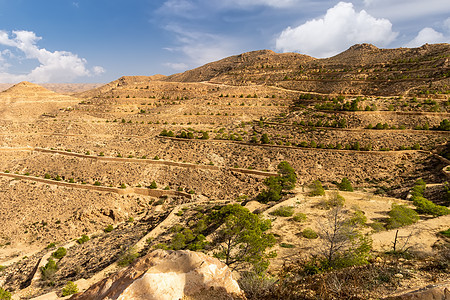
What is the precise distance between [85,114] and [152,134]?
2150 cm

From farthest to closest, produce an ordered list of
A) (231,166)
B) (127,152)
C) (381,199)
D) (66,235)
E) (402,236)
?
1. (127,152)
2. (231,166)
3. (66,235)
4. (381,199)
5. (402,236)

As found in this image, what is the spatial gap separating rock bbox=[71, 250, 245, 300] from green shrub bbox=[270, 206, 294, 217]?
12.4 meters

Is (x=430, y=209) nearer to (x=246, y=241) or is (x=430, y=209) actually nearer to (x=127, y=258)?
(x=246, y=241)

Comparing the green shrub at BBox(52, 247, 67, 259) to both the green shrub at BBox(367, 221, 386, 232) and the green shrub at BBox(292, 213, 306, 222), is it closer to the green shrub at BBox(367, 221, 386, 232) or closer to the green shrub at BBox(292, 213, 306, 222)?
the green shrub at BBox(292, 213, 306, 222)

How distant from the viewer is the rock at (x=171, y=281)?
5.56m

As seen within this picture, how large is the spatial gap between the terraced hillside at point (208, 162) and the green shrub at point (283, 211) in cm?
36

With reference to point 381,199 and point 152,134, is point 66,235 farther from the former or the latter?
point 381,199

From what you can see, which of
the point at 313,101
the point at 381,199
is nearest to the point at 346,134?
the point at 313,101

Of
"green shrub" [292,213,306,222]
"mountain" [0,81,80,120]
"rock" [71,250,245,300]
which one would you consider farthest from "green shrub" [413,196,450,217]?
"mountain" [0,81,80,120]

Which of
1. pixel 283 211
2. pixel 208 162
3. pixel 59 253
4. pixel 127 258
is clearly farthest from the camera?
pixel 208 162

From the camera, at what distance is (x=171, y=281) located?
5773mm

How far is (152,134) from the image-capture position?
138 ft

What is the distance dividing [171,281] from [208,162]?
27.7 metres

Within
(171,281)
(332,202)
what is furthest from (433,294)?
(332,202)
